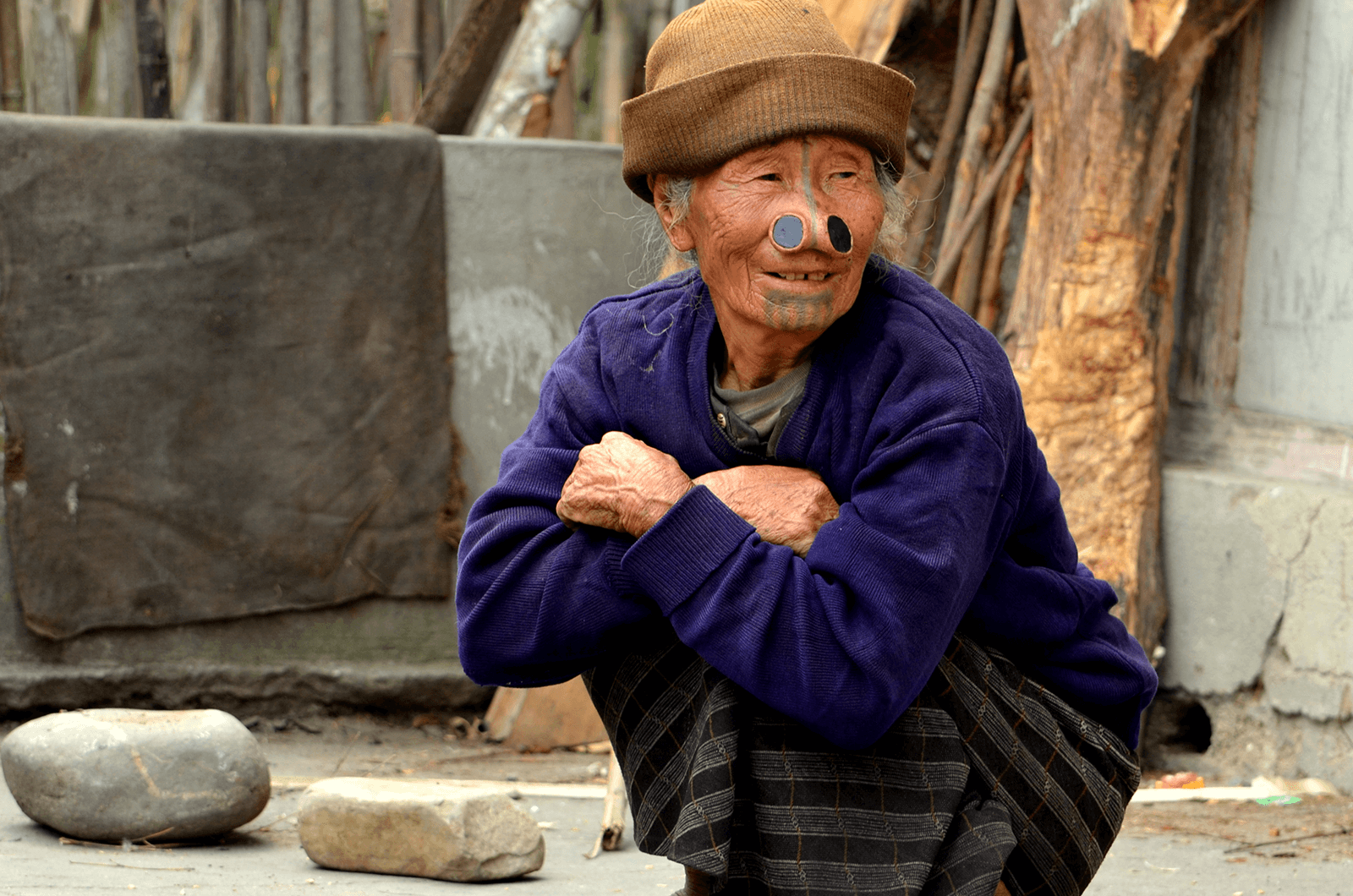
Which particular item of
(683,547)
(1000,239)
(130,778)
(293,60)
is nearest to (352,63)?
(293,60)

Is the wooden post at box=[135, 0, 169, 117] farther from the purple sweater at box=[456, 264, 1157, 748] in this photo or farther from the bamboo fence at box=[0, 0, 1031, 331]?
the purple sweater at box=[456, 264, 1157, 748]

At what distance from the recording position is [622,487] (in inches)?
67.1

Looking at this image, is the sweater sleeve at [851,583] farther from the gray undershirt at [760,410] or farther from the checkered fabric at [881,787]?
the gray undershirt at [760,410]

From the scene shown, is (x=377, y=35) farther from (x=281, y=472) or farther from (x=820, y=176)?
(x=820, y=176)

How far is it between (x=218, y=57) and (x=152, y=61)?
0.28 metres

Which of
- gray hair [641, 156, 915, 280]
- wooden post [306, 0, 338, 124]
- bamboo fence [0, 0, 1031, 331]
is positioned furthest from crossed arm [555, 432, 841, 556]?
wooden post [306, 0, 338, 124]

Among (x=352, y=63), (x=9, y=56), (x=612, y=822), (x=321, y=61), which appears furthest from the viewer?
(x=9, y=56)

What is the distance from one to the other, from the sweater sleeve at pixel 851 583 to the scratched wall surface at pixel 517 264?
8.94 ft

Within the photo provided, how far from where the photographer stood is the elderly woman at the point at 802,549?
1.60m

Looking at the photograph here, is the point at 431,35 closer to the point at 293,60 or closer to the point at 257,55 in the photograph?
the point at 293,60

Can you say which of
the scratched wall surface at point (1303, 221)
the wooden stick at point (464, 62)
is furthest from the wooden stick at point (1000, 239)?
the wooden stick at point (464, 62)

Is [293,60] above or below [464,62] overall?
above

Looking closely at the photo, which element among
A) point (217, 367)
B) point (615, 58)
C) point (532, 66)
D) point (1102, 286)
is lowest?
point (217, 367)

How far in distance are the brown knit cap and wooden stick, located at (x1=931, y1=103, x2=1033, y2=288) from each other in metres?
2.28
